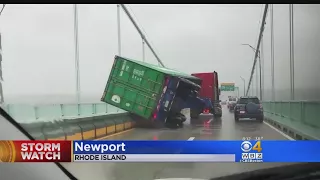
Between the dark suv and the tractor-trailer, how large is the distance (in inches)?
15.4

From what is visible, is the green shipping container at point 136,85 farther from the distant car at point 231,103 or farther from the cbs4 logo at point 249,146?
the cbs4 logo at point 249,146

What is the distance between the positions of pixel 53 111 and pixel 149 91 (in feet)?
2.82

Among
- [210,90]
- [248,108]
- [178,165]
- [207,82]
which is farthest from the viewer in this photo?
[248,108]

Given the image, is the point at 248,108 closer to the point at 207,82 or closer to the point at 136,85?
the point at 207,82

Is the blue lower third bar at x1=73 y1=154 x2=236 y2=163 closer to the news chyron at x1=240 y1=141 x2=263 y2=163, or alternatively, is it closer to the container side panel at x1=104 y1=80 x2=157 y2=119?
the news chyron at x1=240 y1=141 x2=263 y2=163

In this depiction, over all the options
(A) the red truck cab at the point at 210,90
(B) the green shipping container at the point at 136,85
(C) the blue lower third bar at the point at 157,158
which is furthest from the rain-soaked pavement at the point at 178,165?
(B) the green shipping container at the point at 136,85

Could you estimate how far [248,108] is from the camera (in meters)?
3.89

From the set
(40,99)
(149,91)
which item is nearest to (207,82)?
(149,91)

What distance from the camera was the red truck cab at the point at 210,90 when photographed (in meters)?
3.35

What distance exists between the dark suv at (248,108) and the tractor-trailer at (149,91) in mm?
392

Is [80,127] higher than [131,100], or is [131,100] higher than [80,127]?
[131,100]

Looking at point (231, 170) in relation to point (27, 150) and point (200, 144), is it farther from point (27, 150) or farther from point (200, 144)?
point (27, 150)

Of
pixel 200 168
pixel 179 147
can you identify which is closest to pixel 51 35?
pixel 179 147

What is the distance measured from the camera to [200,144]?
301cm
